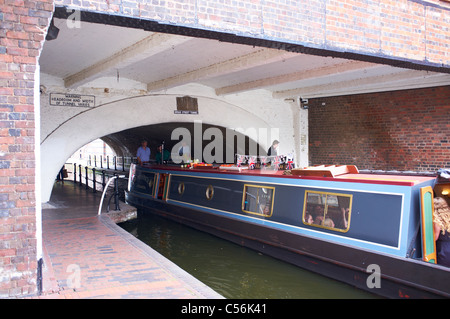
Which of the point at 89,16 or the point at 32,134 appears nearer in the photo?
the point at 32,134

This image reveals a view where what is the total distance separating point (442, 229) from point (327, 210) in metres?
1.45

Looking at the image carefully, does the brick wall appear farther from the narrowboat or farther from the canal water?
the canal water

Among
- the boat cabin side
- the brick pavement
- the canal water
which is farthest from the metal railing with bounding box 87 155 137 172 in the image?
the brick pavement

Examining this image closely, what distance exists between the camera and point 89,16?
163 inches

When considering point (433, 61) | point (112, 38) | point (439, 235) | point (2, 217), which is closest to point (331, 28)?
point (433, 61)

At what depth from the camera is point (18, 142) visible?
3594 mm

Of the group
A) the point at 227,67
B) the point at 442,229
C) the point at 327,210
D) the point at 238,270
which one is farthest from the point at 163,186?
the point at 442,229

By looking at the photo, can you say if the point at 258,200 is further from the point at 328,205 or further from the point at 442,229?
the point at 442,229

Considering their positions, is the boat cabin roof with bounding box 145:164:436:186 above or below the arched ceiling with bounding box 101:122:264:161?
below

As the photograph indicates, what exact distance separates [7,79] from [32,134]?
49 centimetres

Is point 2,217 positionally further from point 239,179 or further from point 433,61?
point 433,61

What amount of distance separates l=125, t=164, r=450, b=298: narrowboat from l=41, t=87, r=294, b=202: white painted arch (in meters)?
3.65

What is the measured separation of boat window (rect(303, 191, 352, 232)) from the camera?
5.60m

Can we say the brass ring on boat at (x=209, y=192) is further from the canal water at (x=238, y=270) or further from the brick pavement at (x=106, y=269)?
the brick pavement at (x=106, y=269)
